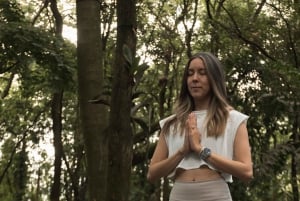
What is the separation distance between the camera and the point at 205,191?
223 cm

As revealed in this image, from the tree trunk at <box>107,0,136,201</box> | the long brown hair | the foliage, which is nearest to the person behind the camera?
the long brown hair

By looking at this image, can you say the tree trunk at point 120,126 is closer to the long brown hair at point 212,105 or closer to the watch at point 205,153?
the long brown hair at point 212,105

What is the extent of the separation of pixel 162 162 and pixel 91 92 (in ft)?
7.13

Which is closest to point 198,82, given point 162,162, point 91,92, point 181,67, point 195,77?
point 195,77

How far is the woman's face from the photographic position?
2377 millimetres

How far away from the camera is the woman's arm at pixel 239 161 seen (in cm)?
221

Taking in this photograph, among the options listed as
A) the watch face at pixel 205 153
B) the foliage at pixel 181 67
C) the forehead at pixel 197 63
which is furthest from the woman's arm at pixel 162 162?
the foliage at pixel 181 67

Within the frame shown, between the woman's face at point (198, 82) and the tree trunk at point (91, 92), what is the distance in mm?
1902

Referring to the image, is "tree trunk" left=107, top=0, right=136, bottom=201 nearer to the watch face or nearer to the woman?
the woman

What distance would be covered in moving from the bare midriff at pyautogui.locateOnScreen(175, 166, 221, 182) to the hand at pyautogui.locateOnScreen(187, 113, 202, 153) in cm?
10

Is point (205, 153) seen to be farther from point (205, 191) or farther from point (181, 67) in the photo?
point (181, 67)

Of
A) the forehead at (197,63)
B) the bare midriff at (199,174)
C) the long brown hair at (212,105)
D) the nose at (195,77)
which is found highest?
the forehead at (197,63)

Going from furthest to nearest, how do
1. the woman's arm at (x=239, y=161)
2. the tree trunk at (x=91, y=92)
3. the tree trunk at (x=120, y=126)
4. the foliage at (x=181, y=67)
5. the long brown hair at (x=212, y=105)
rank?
the foliage at (x=181, y=67)
the tree trunk at (x=91, y=92)
the tree trunk at (x=120, y=126)
the long brown hair at (x=212, y=105)
the woman's arm at (x=239, y=161)

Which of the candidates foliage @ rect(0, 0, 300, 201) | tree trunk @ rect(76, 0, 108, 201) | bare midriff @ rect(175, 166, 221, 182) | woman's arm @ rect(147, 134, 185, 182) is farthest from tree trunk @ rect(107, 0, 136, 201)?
tree trunk @ rect(76, 0, 108, 201)
